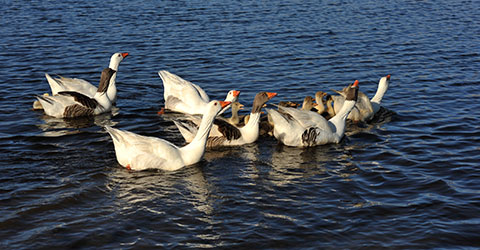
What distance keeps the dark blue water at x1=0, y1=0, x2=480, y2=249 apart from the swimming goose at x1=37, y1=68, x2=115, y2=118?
0.28 meters

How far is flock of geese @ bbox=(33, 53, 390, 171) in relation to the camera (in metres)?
10.2

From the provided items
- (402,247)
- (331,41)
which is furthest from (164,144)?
(331,41)

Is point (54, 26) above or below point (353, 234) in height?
above

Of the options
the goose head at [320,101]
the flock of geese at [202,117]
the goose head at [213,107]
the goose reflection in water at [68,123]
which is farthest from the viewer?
the goose head at [320,101]

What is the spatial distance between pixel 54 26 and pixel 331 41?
10522 millimetres

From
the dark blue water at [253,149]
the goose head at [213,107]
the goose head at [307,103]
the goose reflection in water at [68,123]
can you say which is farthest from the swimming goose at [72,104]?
the goose head at [307,103]

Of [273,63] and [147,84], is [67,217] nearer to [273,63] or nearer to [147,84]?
[147,84]

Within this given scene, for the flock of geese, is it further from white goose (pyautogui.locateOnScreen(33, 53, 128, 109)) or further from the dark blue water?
the dark blue water

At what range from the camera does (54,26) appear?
75.8 feet

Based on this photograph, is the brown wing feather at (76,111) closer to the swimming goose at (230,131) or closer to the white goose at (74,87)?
the white goose at (74,87)

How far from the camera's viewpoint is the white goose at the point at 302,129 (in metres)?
11.7

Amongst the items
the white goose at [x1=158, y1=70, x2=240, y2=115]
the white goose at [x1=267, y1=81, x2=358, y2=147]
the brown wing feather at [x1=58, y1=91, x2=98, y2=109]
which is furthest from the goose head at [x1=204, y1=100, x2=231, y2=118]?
the brown wing feather at [x1=58, y1=91, x2=98, y2=109]

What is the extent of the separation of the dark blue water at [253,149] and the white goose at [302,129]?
21 cm

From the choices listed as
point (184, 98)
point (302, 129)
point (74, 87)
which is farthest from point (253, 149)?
point (74, 87)
